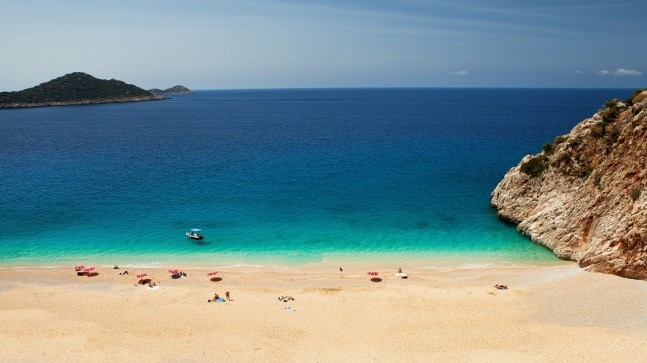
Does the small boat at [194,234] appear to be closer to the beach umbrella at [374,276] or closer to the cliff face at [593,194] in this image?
the beach umbrella at [374,276]

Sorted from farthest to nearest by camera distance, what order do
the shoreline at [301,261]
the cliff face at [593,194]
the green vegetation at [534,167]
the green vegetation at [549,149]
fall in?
the green vegetation at [549,149] < the green vegetation at [534,167] < the shoreline at [301,261] < the cliff face at [593,194]

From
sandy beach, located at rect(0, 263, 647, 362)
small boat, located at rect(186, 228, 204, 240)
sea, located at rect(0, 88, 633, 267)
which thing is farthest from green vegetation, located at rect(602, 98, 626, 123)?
small boat, located at rect(186, 228, 204, 240)

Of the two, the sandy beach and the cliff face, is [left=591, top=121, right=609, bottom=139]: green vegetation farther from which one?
the sandy beach

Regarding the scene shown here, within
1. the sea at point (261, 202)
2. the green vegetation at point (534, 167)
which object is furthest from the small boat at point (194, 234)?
the green vegetation at point (534, 167)

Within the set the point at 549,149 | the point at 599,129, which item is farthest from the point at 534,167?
the point at 599,129

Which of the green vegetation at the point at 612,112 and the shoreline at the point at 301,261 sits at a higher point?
the green vegetation at the point at 612,112

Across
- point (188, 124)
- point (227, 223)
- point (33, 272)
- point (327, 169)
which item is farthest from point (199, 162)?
point (188, 124)
